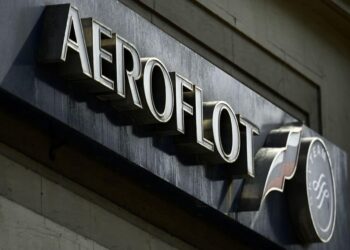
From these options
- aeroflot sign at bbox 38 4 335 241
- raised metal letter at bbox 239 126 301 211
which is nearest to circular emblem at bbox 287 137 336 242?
aeroflot sign at bbox 38 4 335 241

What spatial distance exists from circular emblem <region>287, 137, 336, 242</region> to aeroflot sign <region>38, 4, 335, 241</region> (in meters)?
→ 0.01

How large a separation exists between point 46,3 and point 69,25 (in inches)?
11.6

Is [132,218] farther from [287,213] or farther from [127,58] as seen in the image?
[287,213]

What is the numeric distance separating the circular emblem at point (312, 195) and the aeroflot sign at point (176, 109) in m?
0.01

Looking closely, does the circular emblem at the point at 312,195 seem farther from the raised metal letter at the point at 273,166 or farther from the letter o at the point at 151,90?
the letter o at the point at 151,90

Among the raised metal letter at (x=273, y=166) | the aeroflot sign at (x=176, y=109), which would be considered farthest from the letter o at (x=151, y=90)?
the raised metal letter at (x=273, y=166)

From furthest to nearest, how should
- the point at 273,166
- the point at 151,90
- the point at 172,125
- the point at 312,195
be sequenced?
1. the point at 312,195
2. the point at 273,166
3. the point at 172,125
4. the point at 151,90

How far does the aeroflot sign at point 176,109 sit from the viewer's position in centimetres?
1290

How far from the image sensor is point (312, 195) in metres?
16.7

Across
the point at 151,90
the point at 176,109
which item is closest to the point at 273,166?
the point at 176,109

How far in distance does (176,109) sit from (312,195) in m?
2.89

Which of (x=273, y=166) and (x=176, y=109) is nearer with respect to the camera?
(x=176, y=109)

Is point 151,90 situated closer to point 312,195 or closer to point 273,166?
point 273,166

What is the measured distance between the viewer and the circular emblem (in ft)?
54.3
